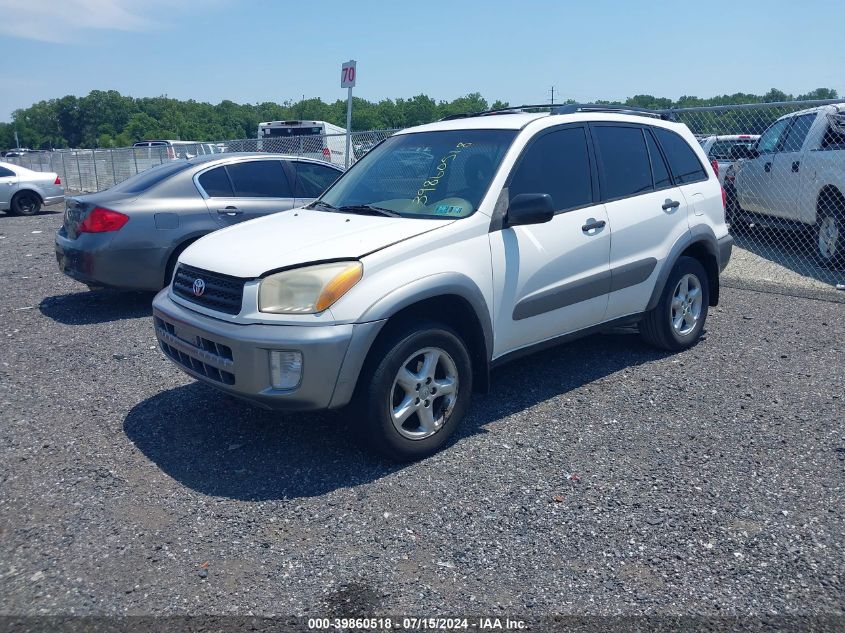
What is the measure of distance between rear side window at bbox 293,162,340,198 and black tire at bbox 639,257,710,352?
4.09 metres

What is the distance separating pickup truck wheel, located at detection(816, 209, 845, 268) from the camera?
8896mm

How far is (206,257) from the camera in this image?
4371 mm

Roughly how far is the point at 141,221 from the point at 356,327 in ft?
14.5

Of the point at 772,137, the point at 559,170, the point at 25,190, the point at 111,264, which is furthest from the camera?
the point at 25,190

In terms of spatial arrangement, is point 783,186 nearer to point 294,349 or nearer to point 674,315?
point 674,315

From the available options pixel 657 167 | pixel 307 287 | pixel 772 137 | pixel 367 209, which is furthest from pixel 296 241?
pixel 772 137

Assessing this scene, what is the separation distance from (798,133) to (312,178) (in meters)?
6.46

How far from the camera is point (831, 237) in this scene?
902 cm

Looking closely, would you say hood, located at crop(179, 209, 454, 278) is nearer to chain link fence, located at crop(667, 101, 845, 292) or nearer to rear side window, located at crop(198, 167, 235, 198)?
rear side window, located at crop(198, 167, 235, 198)

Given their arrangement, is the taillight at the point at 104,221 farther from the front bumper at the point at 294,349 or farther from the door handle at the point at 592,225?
the door handle at the point at 592,225

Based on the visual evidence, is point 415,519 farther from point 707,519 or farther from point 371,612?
point 707,519

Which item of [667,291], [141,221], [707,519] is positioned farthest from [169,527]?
[141,221]

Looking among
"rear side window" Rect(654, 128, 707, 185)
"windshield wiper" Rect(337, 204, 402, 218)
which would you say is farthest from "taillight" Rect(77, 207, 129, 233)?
"rear side window" Rect(654, 128, 707, 185)

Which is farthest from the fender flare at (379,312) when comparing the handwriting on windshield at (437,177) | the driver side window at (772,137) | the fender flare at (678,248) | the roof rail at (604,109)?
the driver side window at (772,137)
